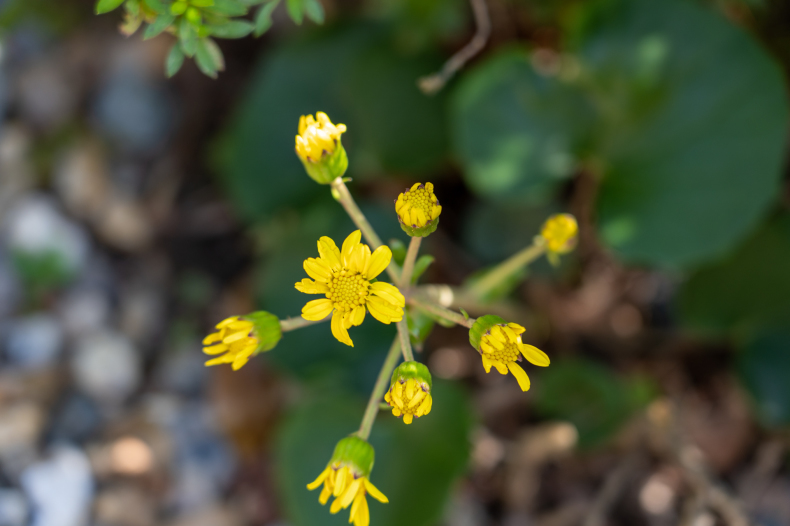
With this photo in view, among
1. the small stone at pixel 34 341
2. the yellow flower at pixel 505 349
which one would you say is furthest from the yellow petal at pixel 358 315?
the small stone at pixel 34 341

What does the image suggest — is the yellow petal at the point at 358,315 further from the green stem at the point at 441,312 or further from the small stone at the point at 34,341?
the small stone at the point at 34,341

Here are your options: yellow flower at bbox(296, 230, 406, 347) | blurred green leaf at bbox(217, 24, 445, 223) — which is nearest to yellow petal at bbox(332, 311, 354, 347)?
yellow flower at bbox(296, 230, 406, 347)

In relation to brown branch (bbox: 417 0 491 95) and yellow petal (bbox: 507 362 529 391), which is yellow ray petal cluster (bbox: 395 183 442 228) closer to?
yellow petal (bbox: 507 362 529 391)

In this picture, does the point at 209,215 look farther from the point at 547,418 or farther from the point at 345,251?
the point at 345,251

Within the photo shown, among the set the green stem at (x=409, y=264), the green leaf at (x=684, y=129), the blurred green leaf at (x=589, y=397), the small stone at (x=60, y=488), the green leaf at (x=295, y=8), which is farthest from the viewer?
the small stone at (x=60, y=488)

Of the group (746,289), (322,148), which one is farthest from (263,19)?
(746,289)

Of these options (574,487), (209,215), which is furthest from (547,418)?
(209,215)

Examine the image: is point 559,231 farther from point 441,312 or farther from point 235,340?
point 235,340
